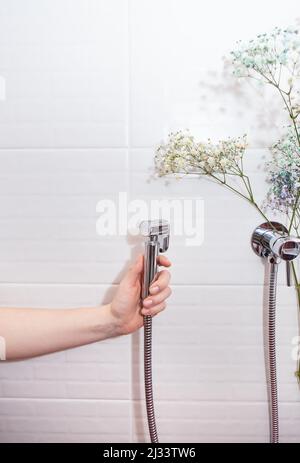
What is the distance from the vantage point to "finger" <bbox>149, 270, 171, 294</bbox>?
78cm

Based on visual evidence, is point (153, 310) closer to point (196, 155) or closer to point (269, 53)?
point (196, 155)

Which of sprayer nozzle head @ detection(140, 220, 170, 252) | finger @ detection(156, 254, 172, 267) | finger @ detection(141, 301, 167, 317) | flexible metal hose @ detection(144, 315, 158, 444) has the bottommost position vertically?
flexible metal hose @ detection(144, 315, 158, 444)

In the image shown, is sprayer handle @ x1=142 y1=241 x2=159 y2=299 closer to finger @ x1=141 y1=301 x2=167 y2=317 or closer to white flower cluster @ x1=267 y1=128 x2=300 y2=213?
finger @ x1=141 y1=301 x2=167 y2=317

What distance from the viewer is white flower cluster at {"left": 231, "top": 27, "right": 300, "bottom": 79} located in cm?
77

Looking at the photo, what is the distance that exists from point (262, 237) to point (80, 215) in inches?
16.0

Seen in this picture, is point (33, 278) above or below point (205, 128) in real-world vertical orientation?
below

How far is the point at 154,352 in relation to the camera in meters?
0.91

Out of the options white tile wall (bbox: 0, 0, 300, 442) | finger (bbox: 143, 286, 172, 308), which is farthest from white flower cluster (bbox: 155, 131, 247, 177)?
finger (bbox: 143, 286, 172, 308)

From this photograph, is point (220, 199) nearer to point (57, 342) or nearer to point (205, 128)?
point (205, 128)

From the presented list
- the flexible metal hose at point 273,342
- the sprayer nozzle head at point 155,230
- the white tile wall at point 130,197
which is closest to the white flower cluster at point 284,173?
the white tile wall at point 130,197

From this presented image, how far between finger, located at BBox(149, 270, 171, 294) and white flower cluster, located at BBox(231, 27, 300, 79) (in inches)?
17.8

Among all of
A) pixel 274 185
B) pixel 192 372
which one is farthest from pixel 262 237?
pixel 192 372

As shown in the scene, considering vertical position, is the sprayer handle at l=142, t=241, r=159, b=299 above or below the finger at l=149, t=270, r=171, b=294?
above

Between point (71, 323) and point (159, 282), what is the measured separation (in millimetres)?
221
